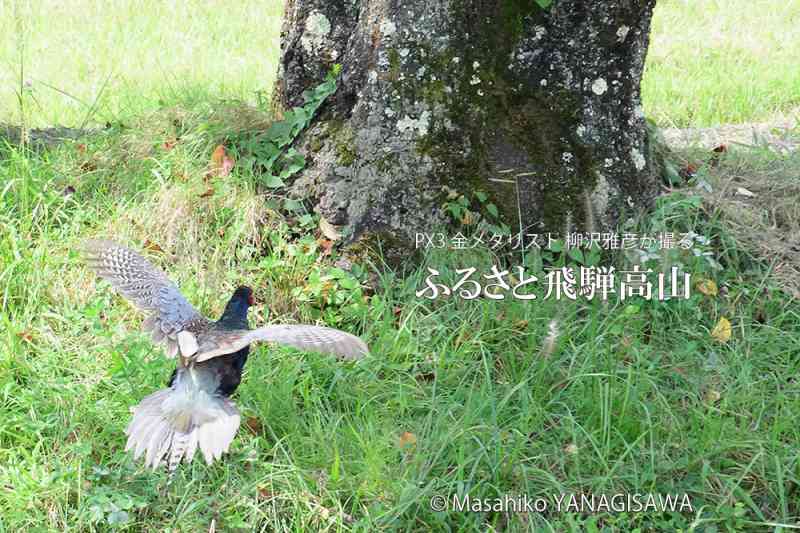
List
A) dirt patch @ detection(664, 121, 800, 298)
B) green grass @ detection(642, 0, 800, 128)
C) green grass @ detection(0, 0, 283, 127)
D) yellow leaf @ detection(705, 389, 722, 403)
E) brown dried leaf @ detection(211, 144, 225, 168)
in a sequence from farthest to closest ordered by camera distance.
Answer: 1. green grass @ detection(642, 0, 800, 128)
2. green grass @ detection(0, 0, 283, 127)
3. brown dried leaf @ detection(211, 144, 225, 168)
4. dirt patch @ detection(664, 121, 800, 298)
5. yellow leaf @ detection(705, 389, 722, 403)

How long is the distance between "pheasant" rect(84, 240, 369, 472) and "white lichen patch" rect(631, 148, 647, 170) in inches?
61.7

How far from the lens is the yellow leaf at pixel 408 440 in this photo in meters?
2.64

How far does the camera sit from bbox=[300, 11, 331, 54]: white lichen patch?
3.79m

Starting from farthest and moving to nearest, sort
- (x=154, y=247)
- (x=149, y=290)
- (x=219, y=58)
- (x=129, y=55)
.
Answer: (x=219, y=58) → (x=129, y=55) → (x=154, y=247) → (x=149, y=290)

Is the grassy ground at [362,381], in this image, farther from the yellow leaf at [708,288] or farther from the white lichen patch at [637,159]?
the white lichen patch at [637,159]

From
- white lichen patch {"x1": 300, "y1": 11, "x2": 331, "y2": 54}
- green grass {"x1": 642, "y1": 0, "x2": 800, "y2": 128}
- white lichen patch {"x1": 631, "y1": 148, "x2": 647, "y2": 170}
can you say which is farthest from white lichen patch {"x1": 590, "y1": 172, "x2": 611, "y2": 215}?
green grass {"x1": 642, "y1": 0, "x2": 800, "y2": 128}

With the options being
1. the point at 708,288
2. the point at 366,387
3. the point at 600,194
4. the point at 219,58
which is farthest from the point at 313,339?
the point at 219,58

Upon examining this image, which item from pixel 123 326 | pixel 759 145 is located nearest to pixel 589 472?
pixel 123 326

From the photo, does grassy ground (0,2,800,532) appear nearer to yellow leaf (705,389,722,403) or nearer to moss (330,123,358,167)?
yellow leaf (705,389,722,403)

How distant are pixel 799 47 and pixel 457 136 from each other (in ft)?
15.6

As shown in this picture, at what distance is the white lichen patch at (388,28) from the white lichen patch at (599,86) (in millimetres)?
769

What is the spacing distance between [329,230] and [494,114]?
2.50 feet

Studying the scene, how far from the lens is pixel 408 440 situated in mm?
2654

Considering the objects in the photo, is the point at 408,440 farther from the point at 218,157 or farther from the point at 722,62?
the point at 722,62
